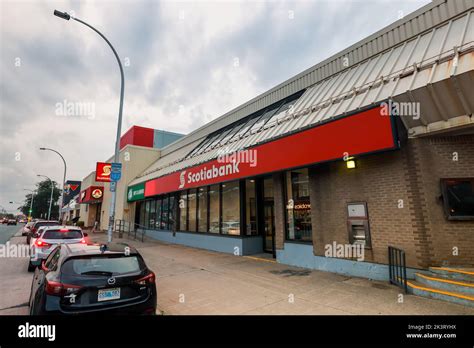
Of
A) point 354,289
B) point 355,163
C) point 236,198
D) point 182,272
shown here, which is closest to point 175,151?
point 236,198

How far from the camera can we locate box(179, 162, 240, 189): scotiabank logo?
11.1 meters

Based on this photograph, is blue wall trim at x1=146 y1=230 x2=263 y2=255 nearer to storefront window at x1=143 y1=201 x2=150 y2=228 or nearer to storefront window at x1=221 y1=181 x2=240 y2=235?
storefront window at x1=221 y1=181 x2=240 y2=235

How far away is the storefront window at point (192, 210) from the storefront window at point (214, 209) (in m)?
1.80

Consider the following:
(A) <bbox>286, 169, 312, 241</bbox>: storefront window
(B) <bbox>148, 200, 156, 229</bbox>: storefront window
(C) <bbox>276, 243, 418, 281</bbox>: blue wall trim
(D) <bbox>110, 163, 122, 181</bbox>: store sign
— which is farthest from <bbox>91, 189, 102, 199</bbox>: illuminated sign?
(A) <bbox>286, 169, 312, 241</bbox>: storefront window

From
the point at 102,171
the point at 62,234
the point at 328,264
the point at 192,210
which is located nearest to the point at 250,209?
the point at 192,210

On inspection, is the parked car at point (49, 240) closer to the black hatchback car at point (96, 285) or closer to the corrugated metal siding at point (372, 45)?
the black hatchback car at point (96, 285)

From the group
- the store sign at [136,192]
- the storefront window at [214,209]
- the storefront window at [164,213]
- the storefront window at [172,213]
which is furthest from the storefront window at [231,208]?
the store sign at [136,192]

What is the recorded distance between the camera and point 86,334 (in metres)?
3.68

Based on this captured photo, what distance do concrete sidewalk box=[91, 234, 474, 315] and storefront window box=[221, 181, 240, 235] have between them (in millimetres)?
3295

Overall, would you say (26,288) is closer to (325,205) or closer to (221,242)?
(221,242)

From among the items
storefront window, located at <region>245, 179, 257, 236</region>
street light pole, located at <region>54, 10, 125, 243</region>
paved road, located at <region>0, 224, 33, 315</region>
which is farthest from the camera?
storefront window, located at <region>245, 179, 257, 236</region>

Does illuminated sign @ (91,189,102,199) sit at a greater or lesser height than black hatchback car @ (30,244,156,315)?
greater

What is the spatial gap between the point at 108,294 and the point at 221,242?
A: 938 cm

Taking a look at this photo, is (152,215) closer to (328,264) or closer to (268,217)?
(268,217)
